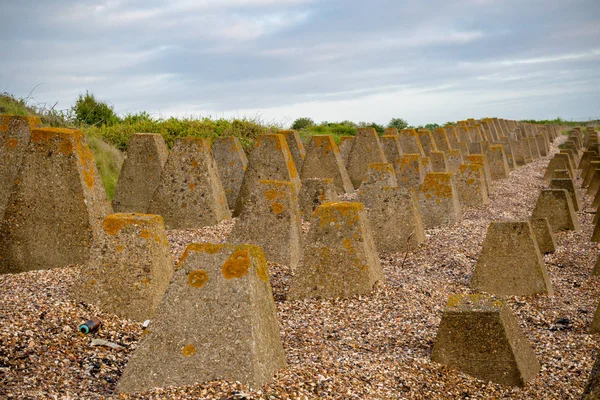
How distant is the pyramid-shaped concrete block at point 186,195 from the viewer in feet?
33.1

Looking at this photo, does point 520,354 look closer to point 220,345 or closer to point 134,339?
point 220,345

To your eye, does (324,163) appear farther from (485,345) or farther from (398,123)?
(398,123)

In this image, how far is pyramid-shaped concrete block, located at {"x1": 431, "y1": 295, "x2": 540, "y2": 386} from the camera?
17.6ft

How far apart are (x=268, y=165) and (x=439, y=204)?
2964 mm

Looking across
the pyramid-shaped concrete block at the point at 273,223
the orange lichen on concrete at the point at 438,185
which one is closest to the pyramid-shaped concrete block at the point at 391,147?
the orange lichen on concrete at the point at 438,185

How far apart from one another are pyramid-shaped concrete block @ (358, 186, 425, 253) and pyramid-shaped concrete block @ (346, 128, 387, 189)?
648cm

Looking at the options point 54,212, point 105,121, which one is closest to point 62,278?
point 54,212

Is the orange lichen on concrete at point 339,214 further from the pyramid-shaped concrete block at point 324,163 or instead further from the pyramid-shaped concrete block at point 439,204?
the pyramid-shaped concrete block at point 324,163

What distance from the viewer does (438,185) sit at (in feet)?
38.0

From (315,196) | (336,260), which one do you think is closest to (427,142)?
(315,196)

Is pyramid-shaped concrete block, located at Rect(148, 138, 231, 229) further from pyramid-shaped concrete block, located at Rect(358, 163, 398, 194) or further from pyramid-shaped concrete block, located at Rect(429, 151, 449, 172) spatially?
pyramid-shaped concrete block, located at Rect(429, 151, 449, 172)

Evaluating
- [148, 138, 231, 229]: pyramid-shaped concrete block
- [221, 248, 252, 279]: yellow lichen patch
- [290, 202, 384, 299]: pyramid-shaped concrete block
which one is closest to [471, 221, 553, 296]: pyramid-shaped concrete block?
[290, 202, 384, 299]: pyramid-shaped concrete block

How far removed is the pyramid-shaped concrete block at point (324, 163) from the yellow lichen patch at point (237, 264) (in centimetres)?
969

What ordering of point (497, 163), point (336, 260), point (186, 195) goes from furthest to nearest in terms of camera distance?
1. point (497, 163)
2. point (186, 195)
3. point (336, 260)
